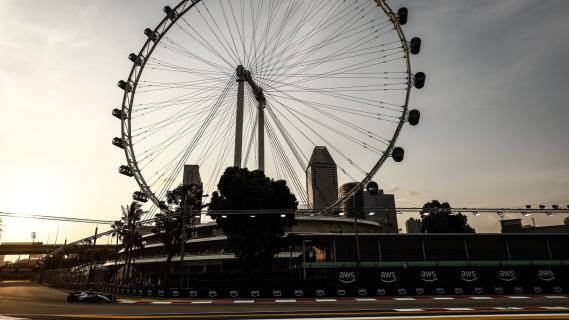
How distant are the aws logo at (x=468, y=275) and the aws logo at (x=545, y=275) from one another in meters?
6.88

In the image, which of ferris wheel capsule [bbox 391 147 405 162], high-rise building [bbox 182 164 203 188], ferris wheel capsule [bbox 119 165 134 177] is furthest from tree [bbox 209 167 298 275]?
high-rise building [bbox 182 164 203 188]

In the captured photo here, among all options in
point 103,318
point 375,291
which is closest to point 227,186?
point 375,291

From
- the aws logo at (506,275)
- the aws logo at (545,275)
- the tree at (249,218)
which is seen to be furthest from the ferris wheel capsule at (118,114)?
the aws logo at (545,275)

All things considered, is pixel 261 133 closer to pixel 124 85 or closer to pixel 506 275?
pixel 124 85

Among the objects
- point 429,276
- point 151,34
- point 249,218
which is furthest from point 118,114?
point 429,276

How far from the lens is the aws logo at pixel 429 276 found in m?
34.7

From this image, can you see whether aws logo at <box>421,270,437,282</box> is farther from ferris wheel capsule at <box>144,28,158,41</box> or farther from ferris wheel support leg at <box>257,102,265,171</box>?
ferris wheel capsule at <box>144,28,158,41</box>

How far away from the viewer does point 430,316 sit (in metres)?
18.1

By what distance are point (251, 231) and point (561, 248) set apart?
5384cm

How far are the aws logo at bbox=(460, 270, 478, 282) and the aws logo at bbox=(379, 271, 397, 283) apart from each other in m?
6.59

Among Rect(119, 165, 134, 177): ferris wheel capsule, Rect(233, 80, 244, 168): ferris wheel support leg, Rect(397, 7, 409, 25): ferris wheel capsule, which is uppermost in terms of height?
Rect(397, 7, 409, 25): ferris wheel capsule

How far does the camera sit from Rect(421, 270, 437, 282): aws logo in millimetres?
34656

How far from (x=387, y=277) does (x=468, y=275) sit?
7874mm

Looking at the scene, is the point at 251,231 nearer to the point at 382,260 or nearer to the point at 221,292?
the point at 221,292
